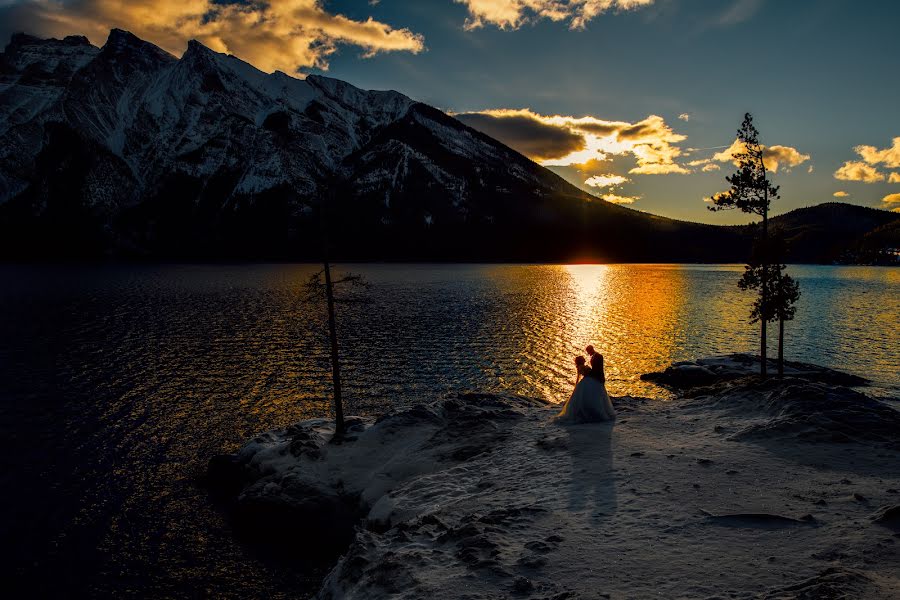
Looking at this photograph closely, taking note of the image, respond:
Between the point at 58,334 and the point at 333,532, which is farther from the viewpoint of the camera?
the point at 58,334

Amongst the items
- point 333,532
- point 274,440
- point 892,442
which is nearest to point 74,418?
point 274,440

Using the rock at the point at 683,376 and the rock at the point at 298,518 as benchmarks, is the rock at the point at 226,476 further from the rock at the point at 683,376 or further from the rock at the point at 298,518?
the rock at the point at 683,376

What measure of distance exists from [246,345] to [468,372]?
27.9 m

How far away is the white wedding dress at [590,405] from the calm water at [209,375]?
13.1 metres

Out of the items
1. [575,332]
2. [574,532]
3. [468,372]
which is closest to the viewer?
[574,532]

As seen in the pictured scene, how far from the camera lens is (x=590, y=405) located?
75.2 ft

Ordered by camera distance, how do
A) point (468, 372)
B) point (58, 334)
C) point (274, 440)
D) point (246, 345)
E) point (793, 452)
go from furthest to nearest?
1. point (58, 334)
2. point (246, 345)
3. point (468, 372)
4. point (274, 440)
5. point (793, 452)

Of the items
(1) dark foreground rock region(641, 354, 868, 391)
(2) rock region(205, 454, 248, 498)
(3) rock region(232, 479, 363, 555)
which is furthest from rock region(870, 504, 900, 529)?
(1) dark foreground rock region(641, 354, 868, 391)

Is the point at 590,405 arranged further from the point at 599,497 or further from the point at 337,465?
the point at 337,465

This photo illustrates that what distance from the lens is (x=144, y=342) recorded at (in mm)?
58594

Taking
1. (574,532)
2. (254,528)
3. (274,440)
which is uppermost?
(574,532)

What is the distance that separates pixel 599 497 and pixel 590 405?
8.25 meters

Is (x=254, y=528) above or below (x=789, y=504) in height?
below

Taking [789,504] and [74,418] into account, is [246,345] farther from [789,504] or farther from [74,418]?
[789,504]
